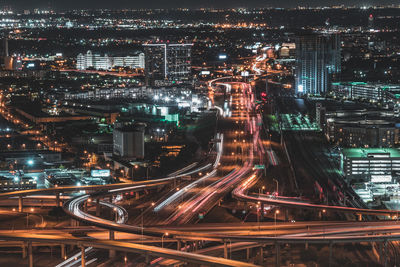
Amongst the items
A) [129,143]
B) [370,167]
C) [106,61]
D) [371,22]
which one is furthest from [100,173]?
[371,22]

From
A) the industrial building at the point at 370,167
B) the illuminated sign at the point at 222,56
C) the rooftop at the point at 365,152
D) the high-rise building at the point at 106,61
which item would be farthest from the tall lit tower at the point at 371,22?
the industrial building at the point at 370,167

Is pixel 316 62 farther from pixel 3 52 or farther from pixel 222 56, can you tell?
pixel 3 52

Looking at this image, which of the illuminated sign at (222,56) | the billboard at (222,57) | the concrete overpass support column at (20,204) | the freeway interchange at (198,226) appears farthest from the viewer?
the illuminated sign at (222,56)

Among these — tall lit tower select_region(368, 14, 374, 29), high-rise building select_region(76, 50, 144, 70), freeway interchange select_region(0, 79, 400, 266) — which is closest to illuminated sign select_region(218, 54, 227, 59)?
high-rise building select_region(76, 50, 144, 70)

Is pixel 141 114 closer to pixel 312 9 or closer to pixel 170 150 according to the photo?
pixel 170 150

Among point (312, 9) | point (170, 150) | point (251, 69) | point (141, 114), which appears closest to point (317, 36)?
point (251, 69)

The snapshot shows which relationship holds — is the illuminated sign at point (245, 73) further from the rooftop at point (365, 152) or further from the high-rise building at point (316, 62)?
the rooftop at point (365, 152)
